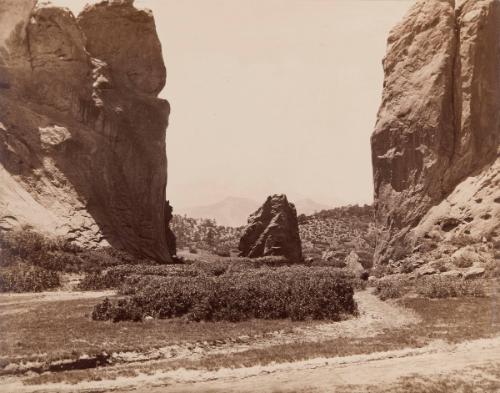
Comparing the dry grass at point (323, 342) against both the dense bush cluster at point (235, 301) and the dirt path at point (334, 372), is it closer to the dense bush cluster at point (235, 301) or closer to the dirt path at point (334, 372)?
the dirt path at point (334, 372)

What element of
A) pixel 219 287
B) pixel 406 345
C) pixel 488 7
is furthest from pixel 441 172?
pixel 406 345

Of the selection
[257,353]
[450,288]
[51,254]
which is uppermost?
[51,254]

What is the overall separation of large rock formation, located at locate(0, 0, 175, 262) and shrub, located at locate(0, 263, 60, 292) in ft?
26.7

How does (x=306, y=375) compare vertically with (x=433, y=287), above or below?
below

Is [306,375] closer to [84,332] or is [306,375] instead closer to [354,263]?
[84,332]

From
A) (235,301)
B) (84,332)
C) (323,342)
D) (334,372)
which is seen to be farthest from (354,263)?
(334,372)

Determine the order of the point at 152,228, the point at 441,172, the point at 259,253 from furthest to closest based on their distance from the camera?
the point at 259,253, the point at 152,228, the point at 441,172

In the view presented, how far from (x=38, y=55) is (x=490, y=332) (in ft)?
147

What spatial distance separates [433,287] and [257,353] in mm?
14953

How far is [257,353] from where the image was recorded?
17219 millimetres

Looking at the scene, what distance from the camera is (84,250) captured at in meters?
42.3

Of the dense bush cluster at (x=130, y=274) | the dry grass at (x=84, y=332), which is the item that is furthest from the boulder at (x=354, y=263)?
the dry grass at (x=84, y=332)

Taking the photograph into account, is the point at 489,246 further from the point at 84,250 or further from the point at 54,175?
the point at 54,175

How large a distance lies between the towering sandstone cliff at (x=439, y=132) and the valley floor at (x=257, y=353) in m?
15.0
